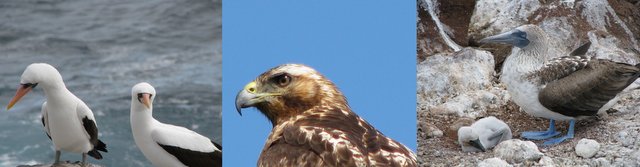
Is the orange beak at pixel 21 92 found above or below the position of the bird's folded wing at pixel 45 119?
above

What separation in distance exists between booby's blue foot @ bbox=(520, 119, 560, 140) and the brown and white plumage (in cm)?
81

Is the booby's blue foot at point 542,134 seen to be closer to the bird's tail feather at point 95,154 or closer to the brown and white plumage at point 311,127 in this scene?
the brown and white plumage at point 311,127

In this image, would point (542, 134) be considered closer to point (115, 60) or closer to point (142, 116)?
point (142, 116)

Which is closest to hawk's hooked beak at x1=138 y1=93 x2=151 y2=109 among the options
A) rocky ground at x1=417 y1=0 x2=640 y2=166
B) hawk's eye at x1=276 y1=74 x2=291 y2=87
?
hawk's eye at x1=276 y1=74 x2=291 y2=87

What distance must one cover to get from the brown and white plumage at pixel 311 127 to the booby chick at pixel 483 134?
67cm

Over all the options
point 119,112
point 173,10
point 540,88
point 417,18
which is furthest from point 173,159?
point 540,88

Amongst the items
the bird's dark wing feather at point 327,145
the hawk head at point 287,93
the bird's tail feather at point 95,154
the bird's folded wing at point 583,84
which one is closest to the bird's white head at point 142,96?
the bird's tail feather at point 95,154

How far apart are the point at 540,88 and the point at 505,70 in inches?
7.3

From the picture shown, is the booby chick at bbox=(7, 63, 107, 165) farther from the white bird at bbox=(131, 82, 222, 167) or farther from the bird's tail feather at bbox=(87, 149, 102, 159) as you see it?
the white bird at bbox=(131, 82, 222, 167)

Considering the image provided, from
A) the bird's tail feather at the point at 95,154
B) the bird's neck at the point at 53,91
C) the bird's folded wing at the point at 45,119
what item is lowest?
the bird's tail feather at the point at 95,154

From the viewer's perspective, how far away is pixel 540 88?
4738 mm

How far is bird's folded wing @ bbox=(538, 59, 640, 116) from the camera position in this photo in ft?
15.4

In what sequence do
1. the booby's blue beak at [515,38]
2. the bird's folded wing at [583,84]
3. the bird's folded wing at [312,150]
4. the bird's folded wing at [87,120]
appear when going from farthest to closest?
1. the bird's folded wing at [87,120]
2. the booby's blue beak at [515,38]
3. the bird's folded wing at [583,84]
4. the bird's folded wing at [312,150]

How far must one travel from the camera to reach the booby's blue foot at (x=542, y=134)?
4.91m
